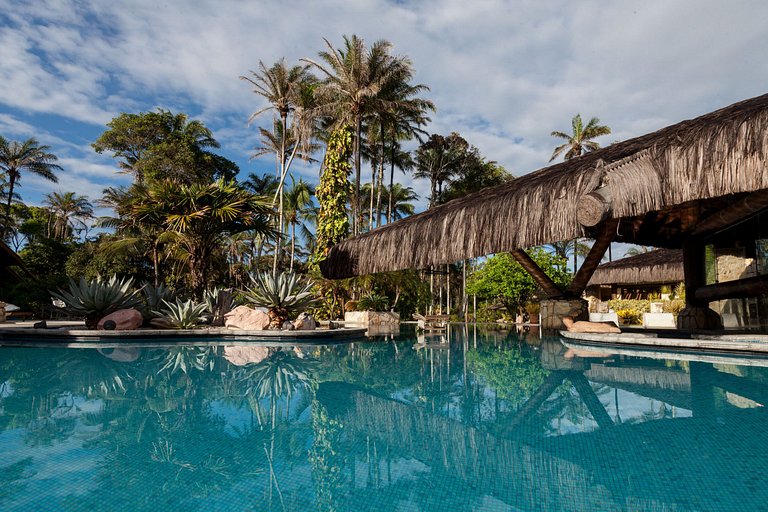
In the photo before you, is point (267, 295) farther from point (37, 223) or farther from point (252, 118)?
point (37, 223)

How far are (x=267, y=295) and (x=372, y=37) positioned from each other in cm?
1666

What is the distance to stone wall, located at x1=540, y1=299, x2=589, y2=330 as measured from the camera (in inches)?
440

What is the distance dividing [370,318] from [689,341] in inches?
401

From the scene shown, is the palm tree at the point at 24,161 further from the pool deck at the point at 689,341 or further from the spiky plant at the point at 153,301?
the pool deck at the point at 689,341

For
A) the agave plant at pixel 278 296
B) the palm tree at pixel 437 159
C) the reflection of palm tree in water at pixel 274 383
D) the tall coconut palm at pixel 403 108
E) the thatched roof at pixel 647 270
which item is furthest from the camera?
the palm tree at pixel 437 159

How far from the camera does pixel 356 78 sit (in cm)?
2061

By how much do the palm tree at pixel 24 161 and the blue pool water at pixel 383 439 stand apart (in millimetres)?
35008

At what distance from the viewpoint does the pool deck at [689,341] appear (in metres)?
7.09

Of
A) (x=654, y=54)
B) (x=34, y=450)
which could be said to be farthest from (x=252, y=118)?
(x=34, y=450)

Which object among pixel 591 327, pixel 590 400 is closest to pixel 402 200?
pixel 591 327

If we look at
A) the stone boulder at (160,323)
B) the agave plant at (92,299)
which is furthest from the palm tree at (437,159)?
the agave plant at (92,299)

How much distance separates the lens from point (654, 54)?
13.9 metres

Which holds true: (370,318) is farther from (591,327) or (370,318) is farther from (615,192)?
(615,192)

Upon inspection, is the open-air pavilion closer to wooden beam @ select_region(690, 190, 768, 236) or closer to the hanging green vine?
wooden beam @ select_region(690, 190, 768, 236)
